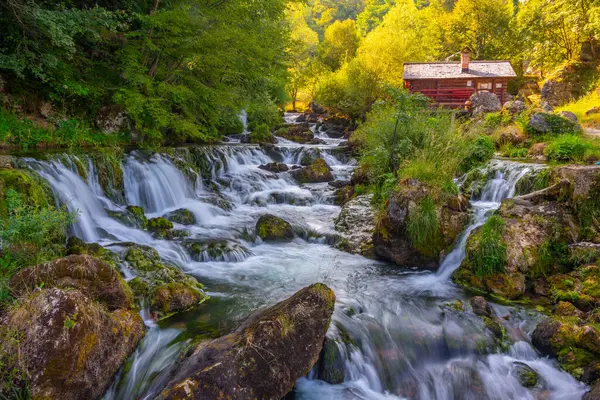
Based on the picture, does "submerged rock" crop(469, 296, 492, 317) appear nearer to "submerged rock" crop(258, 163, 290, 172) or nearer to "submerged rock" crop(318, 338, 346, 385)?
"submerged rock" crop(318, 338, 346, 385)

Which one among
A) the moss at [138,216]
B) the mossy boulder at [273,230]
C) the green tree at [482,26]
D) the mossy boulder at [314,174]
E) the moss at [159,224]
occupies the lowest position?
the mossy boulder at [273,230]

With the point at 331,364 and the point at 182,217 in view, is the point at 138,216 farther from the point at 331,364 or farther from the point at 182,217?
the point at 331,364

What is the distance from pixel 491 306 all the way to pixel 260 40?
10.9 m

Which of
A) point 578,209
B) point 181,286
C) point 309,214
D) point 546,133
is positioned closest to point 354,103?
point 546,133

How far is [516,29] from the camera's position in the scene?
111 feet

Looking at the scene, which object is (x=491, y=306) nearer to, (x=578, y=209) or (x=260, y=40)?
(x=578, y=209)

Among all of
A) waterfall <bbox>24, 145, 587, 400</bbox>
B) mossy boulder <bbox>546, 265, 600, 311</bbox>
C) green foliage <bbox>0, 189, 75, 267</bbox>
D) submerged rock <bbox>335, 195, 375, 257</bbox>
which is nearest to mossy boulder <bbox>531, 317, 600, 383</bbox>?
waterfall <bbox>24, 145, 587, 400</bbox>

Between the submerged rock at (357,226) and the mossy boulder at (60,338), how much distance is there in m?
5.46

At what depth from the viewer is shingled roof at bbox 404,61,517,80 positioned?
27.3 metres

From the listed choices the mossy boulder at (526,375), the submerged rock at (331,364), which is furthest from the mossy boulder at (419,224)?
the submerged rock at (331,364)

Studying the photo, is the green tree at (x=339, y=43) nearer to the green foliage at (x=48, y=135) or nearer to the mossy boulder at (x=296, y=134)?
the mossy boulder at (x=296, y=134)

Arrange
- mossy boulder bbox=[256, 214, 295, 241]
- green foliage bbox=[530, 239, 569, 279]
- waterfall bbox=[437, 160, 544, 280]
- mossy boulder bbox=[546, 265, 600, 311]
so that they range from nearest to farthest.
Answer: mossy boulder bbox=[546, 265, 600, 311] < green foliage bbox=[530, 239, 569, 279] < waterfall bbox=[437, 160, 544, 280] < mossy boulder bbox=[256, 214, 295, 241]

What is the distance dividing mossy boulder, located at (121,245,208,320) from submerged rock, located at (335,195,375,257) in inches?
154

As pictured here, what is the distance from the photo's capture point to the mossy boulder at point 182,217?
9.78 meters
